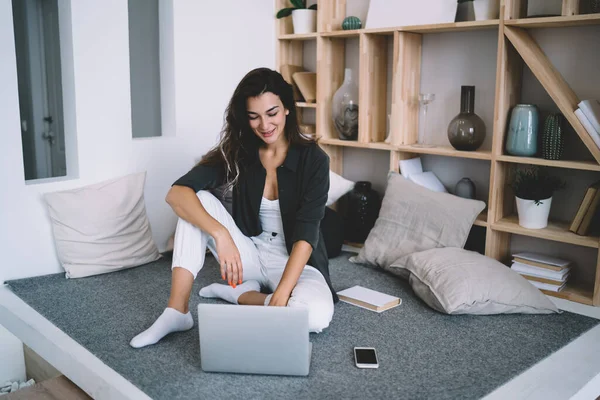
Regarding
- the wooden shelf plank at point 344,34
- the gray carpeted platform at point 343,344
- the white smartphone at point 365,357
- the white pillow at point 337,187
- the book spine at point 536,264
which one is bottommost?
the gray carpeted platform at point 343,344

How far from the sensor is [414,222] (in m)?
3.03

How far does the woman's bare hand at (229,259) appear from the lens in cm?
212

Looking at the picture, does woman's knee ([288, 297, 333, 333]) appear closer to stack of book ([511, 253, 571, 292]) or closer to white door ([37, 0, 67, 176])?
stack of book ([511, 253, 571, 292])

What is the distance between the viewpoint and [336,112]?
352 cm

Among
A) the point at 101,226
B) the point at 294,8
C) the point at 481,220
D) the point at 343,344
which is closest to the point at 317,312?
the point at 343,344

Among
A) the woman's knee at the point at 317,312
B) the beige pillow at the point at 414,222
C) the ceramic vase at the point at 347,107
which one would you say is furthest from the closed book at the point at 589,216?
the ceramic vase at the point at 347,107

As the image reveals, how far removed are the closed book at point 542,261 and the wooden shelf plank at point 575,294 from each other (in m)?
0.10

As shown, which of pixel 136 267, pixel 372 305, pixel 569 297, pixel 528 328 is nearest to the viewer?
pixel 528 328

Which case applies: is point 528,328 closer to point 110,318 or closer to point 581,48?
point 581,48

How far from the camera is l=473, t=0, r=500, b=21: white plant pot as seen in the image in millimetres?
2881

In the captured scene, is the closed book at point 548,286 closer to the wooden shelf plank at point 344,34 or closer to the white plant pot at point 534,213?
the white plant pot at point 534,213

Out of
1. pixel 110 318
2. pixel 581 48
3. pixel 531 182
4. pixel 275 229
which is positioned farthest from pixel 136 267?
pixel 581 48

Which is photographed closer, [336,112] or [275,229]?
[275,229]

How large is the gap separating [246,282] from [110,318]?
1.83ft
